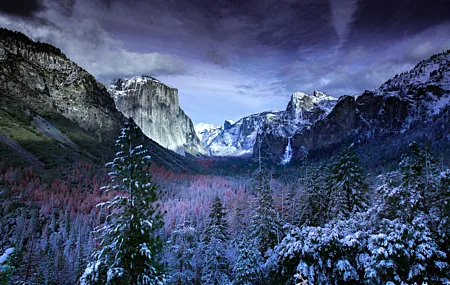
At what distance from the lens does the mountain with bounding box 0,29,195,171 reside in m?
96.8

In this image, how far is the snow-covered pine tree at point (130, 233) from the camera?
12797 millimetres

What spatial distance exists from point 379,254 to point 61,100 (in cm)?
16852

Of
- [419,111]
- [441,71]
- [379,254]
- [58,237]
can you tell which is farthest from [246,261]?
[441,71]

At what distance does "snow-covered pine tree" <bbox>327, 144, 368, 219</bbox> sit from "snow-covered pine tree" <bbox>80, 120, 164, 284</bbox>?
14.2 meters

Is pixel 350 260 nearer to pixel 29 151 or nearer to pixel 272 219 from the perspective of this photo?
pixel 272 219

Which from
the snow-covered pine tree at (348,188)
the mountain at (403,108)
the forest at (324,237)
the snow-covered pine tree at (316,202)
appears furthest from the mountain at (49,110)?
the mountain at (403,108)

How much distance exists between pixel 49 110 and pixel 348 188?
148 m

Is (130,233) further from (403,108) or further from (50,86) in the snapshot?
(403,108)

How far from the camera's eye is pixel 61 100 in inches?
5728

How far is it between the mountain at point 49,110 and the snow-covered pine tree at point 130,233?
66183mm

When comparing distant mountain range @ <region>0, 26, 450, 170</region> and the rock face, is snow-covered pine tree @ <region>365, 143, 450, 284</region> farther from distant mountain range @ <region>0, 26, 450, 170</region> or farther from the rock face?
the rock face

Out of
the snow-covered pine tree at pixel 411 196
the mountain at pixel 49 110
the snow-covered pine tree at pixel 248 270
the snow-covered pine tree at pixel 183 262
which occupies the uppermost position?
the mountain at pixel 49 110

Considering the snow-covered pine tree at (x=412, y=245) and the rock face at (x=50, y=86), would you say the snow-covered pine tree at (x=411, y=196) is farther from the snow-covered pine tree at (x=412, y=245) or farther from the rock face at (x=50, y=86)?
the rock face at (x=50, y=86)

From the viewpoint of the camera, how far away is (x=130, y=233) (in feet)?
44.4
